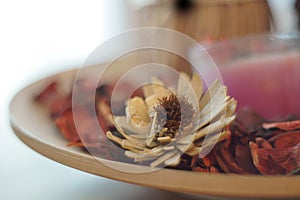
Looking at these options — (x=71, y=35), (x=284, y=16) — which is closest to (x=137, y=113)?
(x=284, y=16)

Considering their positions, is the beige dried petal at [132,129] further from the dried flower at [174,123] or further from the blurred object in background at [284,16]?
the blurred object in background at [284,16]

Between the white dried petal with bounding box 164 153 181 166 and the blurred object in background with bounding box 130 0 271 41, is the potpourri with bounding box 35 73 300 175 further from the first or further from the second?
the blurred object in background with bounding box 130 0 271 41

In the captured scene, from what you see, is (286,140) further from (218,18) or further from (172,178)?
(218,18)

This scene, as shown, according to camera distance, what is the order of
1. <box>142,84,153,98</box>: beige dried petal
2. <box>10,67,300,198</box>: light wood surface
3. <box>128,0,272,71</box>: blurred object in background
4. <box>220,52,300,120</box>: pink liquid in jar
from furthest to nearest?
<box>128,0,272,71</box>: blurred object in background
<box>220,52,300,120</box>: pink liquid in jar
<box>142,84,153,98</box>: beige dried petal
<box>10,67,300,198</box>: light wood surface

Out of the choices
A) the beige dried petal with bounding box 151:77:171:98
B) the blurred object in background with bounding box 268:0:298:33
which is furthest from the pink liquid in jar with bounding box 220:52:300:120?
the blurred object in background with bounding box 268:0:298:33

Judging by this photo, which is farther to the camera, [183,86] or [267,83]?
[267,83]

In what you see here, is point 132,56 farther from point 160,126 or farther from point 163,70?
point 160,126
